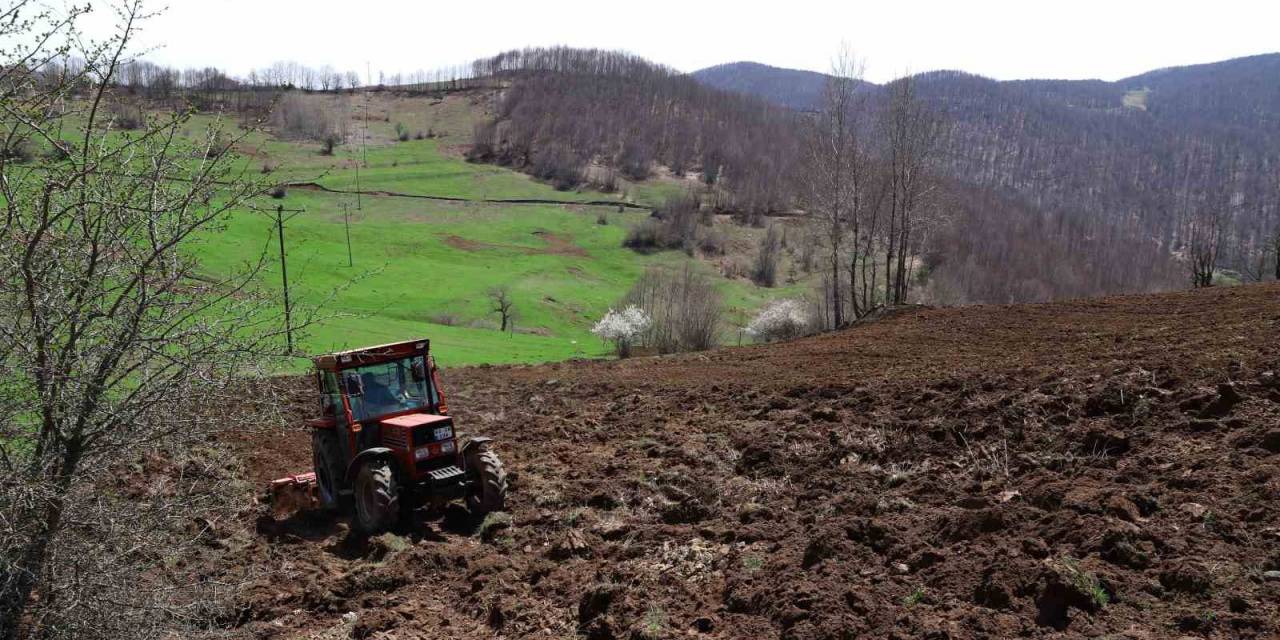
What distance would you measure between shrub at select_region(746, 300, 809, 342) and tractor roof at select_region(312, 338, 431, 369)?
103ft

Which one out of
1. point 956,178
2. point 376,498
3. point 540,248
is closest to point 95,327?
point 376,498

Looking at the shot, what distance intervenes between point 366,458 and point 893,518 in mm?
6875

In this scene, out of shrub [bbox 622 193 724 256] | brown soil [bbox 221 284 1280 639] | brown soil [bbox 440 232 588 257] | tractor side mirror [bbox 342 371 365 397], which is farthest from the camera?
shrub [bbox 622 193 724 256]

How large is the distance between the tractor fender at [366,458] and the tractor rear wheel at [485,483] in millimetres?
1072

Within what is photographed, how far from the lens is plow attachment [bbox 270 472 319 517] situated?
1241cm

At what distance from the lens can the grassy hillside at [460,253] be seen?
52.9 metres

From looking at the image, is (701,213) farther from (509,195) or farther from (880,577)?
(880,577)

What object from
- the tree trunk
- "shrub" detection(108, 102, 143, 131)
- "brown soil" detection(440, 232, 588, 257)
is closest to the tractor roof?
the tree trunk

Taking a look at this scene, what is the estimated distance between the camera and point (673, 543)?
9344mm

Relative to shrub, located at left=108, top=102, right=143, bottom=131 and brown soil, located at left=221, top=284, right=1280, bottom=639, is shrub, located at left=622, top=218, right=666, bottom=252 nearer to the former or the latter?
brown soil, located at left=221, top=284, right=1280, bottom=639

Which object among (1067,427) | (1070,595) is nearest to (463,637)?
(1070,595)

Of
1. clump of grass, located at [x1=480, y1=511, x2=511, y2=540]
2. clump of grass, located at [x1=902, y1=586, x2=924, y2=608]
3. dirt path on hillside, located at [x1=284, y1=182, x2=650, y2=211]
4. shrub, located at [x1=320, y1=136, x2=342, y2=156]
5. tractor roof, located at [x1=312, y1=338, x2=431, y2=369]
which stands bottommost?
clump of grass, located at [x1=480, y1=511, x2=511, y2=540]

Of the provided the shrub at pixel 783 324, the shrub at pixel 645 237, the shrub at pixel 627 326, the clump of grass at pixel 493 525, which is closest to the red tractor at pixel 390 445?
→ the clump of grass at pixel 493 525

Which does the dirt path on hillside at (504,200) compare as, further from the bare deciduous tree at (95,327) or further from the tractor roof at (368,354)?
the bare deciduous tree at (95,327)
